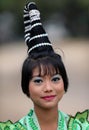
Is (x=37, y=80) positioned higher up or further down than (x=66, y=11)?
further down

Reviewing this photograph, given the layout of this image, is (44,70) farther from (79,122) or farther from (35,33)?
(79,122)

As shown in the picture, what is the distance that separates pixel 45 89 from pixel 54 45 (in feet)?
26.2

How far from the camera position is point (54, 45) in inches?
450

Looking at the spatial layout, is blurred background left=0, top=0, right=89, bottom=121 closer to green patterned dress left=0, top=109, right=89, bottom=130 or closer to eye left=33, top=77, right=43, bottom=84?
green patterned dress left=0, top=109, right=89, bottom=130

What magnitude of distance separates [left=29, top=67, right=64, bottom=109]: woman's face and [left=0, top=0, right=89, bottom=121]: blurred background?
3.80m

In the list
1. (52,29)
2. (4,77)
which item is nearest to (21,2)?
Result: (52,29)

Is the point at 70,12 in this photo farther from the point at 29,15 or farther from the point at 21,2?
the point at 29,15

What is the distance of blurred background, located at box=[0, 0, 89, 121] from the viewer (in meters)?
8.09

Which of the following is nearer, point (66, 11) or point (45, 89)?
point (45, 89)

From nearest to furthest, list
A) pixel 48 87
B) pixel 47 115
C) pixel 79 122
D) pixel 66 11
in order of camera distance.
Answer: pixel 48 87 → pixel 47 115 → pixel 79 122 → pixel 66 11

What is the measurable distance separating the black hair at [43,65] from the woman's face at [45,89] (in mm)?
23

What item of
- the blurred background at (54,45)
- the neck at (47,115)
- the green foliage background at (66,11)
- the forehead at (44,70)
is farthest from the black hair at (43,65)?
the green foliage background at (66,11)

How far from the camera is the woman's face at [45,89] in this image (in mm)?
3461

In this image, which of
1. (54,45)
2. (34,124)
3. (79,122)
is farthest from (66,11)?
(34,124)
